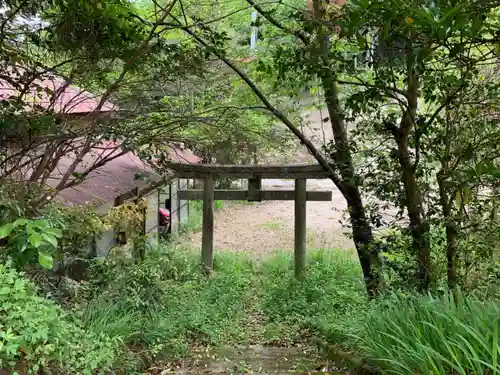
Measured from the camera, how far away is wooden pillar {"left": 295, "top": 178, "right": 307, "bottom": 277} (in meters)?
8.48

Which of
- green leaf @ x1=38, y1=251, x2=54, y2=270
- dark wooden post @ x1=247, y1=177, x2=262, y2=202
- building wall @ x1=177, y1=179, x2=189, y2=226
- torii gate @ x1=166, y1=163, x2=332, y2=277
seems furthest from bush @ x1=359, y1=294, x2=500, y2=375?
building wall @ x1=177, y1=179, x2=189, y2=226

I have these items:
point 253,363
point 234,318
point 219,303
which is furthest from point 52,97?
point 219,303

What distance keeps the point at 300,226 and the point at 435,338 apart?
21.0 feet

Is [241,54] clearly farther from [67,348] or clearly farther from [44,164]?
[67,348]

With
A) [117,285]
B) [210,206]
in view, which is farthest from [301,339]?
[210,206]

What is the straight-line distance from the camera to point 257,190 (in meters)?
8.77

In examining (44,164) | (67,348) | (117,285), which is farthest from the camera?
(117,285)

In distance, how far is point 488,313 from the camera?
2.39 m

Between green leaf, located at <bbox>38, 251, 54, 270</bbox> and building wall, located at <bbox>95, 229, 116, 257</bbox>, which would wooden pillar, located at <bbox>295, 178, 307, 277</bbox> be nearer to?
building wall, located at <bbox>95, 229, 116, 257</bbox>

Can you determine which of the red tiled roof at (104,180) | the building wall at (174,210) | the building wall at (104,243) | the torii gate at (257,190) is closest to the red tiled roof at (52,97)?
the red tiled roof at (104,180)

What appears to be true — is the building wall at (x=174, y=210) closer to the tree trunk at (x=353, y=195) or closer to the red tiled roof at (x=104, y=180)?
the red tiled roof at (x=104, y=180)

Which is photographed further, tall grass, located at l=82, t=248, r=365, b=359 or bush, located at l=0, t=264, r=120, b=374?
tall grass, located at l=82, t=248, r=365, b=359

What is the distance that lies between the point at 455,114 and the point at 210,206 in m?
5.57

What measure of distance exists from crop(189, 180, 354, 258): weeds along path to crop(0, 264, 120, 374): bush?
26.5 feet
